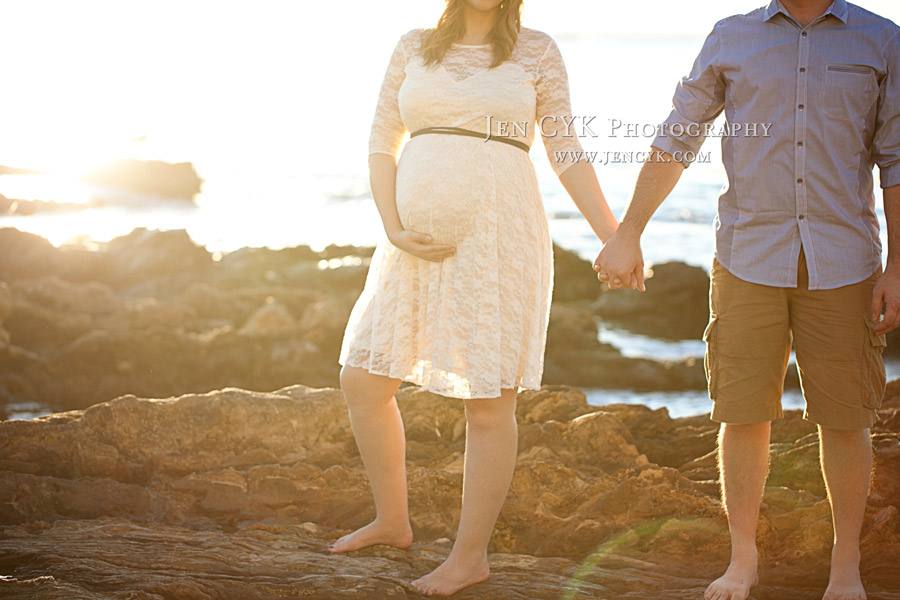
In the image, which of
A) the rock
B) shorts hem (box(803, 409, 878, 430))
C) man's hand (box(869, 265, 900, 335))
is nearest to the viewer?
man's hand (box(869, 265, 900, 335))

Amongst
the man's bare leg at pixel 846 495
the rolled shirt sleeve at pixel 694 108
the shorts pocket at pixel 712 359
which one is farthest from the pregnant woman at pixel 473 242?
the man's bare leg at pixel 846 495

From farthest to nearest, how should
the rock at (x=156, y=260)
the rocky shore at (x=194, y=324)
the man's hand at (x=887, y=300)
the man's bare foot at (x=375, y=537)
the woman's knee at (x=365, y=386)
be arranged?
the rock at (x=156, y=260), the rocky shore at (x=194, y=324), the man's bare foot at (x=375, y=537), the woman's knee at (x=365, y=386), the man's hand at (x=887, y=300)

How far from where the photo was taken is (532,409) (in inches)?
179

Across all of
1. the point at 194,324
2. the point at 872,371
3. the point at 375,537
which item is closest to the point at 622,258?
the point at 872,371

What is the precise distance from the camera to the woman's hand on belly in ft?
9.39

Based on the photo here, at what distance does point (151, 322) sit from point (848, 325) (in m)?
8.32

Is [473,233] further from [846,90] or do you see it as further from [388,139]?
[846,90]

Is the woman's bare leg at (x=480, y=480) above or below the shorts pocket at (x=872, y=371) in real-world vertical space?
below

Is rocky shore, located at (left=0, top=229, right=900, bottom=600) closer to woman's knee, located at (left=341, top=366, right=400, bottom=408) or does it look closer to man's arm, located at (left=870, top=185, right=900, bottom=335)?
woman's knee, located at (left=341, top=366, right=400, bottom=408)

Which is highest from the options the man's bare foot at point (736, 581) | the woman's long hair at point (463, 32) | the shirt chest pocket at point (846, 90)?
the woman's long hair at point (463, 32)

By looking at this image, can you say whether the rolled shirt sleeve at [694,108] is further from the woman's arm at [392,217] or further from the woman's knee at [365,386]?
the woman's knee at [365,386]

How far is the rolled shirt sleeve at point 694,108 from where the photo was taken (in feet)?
9.37

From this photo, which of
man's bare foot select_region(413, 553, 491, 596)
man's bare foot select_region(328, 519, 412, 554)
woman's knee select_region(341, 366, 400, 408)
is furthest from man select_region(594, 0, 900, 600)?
man's bare foot select_region(328, 519, 412, 554)

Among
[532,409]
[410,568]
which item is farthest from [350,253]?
[410,568]
